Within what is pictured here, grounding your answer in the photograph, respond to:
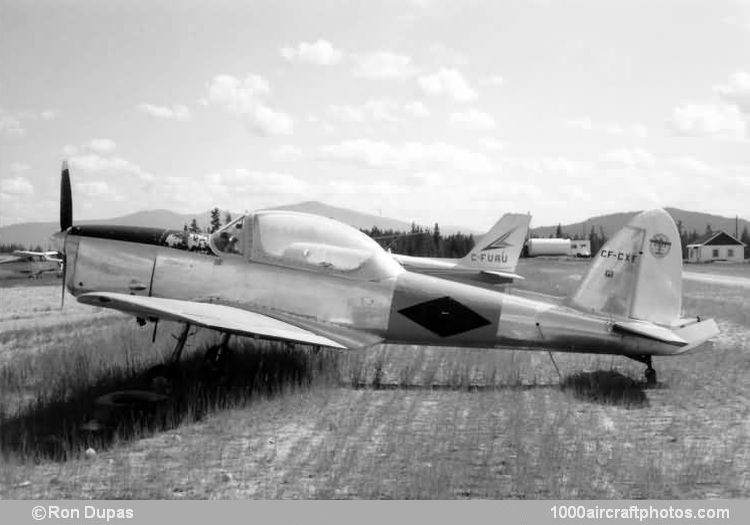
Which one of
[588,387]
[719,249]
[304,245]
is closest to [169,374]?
[304,245]

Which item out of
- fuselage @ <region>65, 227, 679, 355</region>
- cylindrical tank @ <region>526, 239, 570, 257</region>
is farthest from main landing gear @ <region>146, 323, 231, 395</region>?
cylindrical tank @ <region>526, 239, 570, 257</region>

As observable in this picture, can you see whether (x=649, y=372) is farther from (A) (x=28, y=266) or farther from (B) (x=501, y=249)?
(A) (x=28, y=266)

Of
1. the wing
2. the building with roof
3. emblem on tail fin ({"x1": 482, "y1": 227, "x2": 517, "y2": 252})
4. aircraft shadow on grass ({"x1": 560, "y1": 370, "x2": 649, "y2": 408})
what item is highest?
the building with roof

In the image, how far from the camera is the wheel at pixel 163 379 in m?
6.70

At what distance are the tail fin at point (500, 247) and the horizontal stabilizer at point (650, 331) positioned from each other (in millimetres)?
12969

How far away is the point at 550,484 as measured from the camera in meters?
4.15

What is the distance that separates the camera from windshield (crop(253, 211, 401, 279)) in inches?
281

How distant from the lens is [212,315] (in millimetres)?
6336

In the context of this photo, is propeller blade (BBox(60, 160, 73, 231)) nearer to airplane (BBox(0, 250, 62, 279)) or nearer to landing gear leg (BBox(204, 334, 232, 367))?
landing gear leg (BBox(204, 334, 232, 367))

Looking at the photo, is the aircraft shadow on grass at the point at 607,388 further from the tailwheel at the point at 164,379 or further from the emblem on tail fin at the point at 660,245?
the tailwheel at the point at 164,379

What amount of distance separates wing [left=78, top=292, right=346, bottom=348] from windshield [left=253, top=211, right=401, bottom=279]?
0.71 m

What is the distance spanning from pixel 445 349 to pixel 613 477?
17.6 feet

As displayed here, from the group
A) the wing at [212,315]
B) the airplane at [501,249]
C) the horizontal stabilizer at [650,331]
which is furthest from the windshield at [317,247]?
the airplane at [501,249]

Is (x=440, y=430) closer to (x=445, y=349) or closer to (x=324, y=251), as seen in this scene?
(x=324, y=251)
